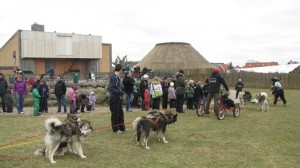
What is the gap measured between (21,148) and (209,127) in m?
6.23

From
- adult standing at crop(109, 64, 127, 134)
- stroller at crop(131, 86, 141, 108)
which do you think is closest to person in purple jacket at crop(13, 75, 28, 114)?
stroller at crop(131, 86, 141, 108)

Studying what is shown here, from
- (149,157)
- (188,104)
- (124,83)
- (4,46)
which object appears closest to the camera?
(149,157)

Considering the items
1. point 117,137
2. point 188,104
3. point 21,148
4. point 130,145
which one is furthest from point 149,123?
point 188,104

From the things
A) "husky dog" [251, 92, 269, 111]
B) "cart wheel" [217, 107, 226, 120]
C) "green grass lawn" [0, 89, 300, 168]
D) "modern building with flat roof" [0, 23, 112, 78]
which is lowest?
"green grass lawn" [0, 89, 300, 168]

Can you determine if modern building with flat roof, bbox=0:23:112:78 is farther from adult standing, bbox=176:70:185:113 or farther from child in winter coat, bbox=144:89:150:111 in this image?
adult standing, bbox=176:70:185:113

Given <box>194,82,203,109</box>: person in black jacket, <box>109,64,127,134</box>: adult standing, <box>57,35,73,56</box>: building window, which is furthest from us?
<box>57,35,73,56</box>: building window

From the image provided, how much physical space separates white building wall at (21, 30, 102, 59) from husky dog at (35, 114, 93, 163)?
32528 millimetres

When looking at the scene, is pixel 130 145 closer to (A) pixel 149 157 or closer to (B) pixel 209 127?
(A) pixel 149 157

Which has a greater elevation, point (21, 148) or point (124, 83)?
point (124, 83)

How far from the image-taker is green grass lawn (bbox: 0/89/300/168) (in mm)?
6645

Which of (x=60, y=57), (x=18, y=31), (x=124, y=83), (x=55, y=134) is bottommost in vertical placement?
(x=55, y=134)

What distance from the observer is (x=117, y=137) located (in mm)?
9148

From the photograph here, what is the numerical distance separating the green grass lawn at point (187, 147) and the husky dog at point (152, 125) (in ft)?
0.86

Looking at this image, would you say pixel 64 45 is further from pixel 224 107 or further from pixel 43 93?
pixel 224 107
